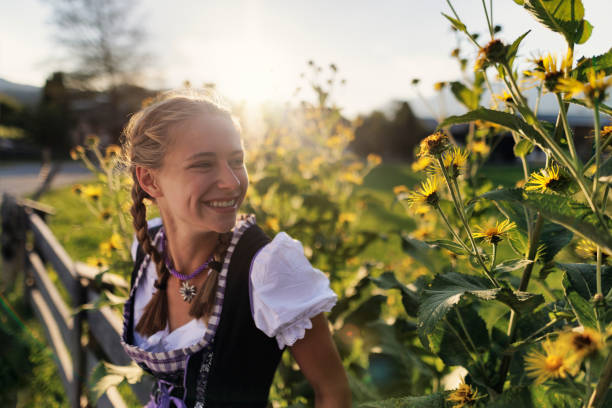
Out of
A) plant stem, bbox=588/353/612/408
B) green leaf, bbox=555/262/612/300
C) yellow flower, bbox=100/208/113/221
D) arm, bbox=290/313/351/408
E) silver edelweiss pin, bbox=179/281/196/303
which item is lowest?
arm, bbox=290/313/351/408

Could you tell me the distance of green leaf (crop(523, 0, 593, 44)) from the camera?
1.77 ft

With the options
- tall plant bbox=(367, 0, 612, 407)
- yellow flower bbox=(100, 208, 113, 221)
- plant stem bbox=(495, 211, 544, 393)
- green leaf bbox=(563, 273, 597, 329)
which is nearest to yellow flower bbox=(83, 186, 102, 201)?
yellow flower bbox=(100, 208, 113, 221)

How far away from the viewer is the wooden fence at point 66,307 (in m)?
1.86

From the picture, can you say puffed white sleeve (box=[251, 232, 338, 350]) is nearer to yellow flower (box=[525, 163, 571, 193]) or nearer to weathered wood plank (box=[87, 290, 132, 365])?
yellow flower (box=[525, 163, 571, 193])

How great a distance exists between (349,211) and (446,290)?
75.7 inches

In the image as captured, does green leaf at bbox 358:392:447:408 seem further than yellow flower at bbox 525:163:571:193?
Yes

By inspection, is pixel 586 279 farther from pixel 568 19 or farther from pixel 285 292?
pixel 285 292

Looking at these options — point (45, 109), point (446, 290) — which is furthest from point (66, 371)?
point (45, 109)

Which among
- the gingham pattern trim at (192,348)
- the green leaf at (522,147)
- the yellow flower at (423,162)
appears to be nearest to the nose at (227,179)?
the gingham pattern trim at (192,348)

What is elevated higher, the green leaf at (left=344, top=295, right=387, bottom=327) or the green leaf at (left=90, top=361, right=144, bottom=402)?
the green leaf at (left=344, top=295, right=387, bottom=327)

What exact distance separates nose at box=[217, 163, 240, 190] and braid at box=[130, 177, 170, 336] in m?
0.42

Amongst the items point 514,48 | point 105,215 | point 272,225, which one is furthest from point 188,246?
point 514,48

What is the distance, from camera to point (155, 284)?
138 cm

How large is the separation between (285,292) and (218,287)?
0.72 feet
